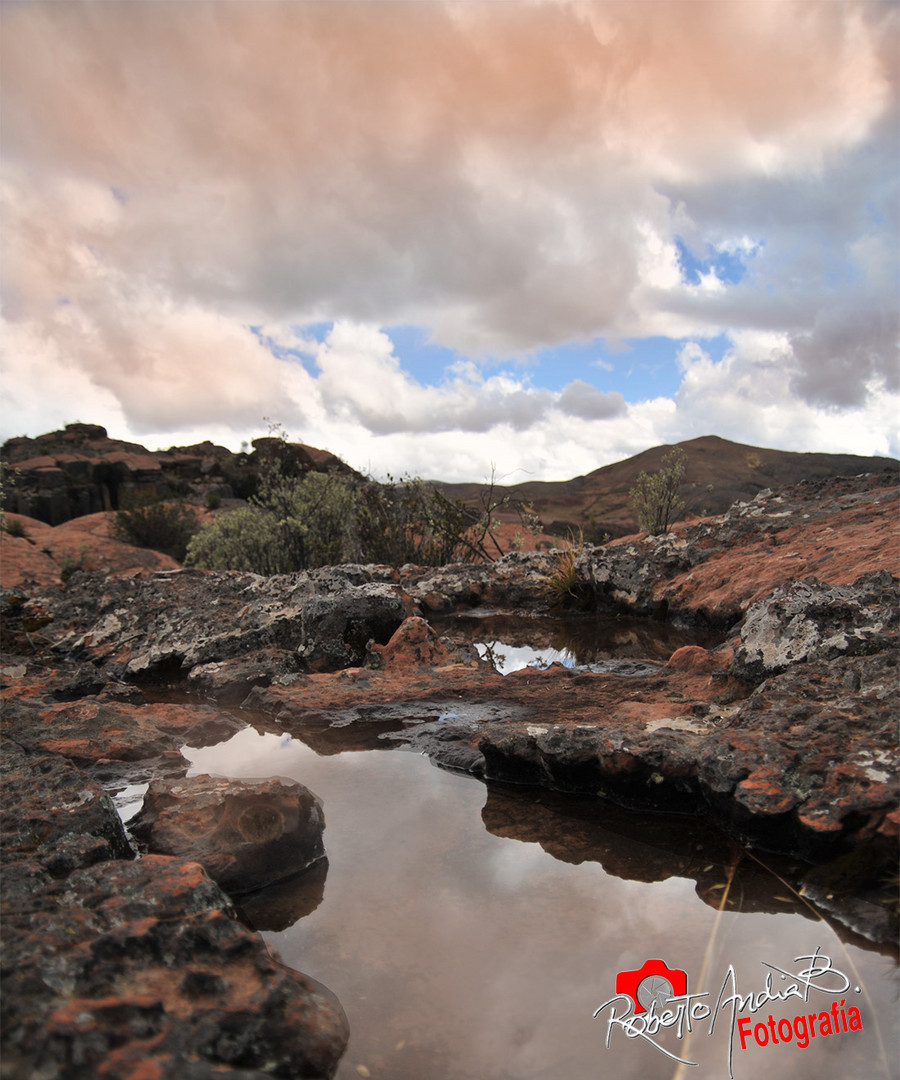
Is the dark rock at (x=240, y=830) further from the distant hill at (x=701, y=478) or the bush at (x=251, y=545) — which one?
the distant hill at (x=701, y=478)

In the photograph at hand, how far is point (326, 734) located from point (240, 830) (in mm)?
1742

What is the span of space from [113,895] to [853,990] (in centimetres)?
213

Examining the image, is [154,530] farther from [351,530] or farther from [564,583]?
[564,583]

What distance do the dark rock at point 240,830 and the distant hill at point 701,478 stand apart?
120 feet

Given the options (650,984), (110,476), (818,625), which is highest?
(110,476)

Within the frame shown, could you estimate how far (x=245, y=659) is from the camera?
6.08 metres

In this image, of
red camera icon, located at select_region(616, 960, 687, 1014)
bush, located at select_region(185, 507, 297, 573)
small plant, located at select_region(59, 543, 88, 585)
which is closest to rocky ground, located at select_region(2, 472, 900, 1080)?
red camera icon, located at select_region(616, 960, 687, 1014)

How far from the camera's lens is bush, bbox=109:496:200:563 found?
65.6 ft

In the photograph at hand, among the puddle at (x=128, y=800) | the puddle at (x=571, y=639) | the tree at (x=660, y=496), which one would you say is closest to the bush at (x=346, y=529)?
the puddle at (x=571, y=639)

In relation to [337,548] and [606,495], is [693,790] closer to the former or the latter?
[337,548]

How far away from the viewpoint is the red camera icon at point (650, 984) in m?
1.89

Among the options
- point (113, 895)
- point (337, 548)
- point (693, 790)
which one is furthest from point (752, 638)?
point (337, 548)

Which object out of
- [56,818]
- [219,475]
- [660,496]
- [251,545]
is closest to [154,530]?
[251,545]

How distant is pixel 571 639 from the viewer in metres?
7.84
